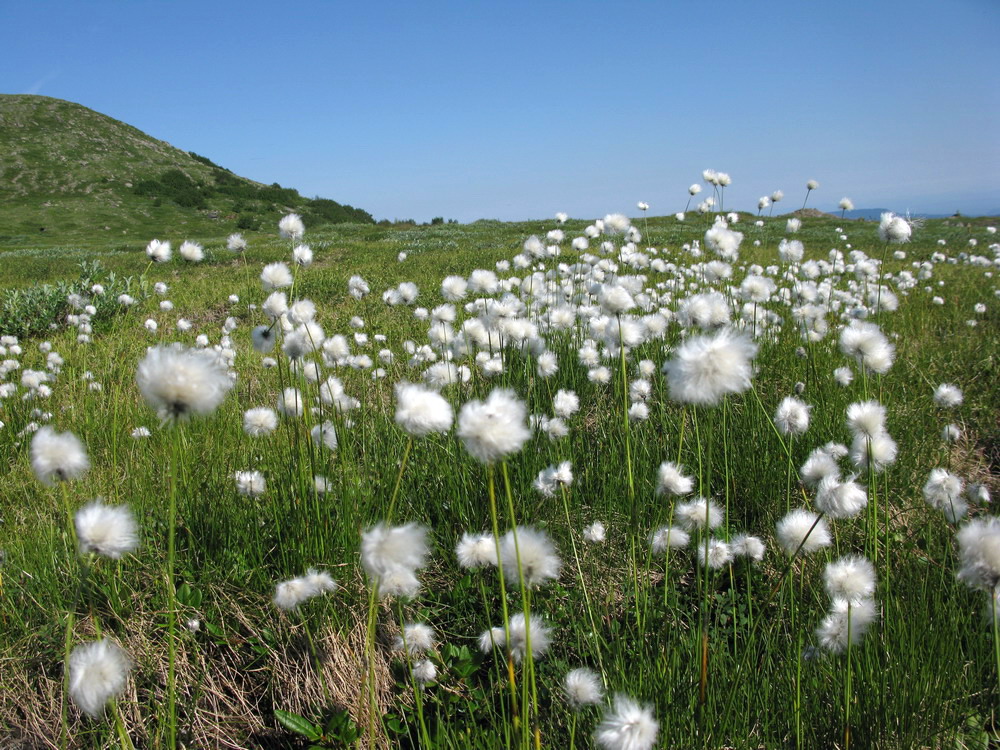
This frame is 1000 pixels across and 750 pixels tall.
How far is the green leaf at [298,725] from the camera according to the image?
6.33 ft

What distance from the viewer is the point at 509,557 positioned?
61.9 inches

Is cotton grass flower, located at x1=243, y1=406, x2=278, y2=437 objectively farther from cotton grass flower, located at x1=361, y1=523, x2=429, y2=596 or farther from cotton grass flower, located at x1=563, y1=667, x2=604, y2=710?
cotton grass flower, located at x1=563, y1=667, x2=604, y2=710

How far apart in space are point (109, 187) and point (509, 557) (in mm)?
59179

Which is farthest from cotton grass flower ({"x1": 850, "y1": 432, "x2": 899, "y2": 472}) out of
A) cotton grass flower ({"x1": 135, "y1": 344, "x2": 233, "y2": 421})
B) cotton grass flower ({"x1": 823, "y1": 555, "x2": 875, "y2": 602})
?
cotton grass flower ({"x1": 135, "y1": 344, "x2": 233, "y2": 421})

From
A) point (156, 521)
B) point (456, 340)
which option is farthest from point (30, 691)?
point (456, 340)

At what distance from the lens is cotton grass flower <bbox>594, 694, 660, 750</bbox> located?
130 centimetres

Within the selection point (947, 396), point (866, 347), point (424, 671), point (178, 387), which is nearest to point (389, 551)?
point (178, 387)

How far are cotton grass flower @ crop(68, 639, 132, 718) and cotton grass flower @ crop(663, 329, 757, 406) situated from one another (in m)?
1.52

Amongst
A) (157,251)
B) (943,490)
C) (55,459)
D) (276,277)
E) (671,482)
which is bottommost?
(943,490)

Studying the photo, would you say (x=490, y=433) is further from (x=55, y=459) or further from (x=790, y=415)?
(x=790, y=415)

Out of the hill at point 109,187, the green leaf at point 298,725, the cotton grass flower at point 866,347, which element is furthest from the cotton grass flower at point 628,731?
the hill at point 109,187

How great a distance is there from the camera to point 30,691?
2037 millimetres

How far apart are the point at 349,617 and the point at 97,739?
33.8 inches

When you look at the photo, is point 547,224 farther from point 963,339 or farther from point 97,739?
point 97,739
